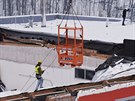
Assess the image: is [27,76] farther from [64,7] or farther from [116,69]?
[64,7]

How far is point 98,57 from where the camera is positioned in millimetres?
15648

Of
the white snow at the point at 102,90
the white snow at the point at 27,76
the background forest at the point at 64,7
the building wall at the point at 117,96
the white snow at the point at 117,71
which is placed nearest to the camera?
the white snow at the point at 102,90

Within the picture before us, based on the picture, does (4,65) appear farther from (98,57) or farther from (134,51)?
(134,51)

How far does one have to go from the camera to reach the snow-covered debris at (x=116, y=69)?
9.27 m

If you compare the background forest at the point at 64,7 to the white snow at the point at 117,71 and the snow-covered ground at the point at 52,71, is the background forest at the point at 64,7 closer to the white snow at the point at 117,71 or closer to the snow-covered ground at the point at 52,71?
the snow-covered ground at the point at 52,71

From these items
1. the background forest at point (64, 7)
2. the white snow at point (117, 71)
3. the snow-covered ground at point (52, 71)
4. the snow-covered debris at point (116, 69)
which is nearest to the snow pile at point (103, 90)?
the snow-covered debris at point (116, 69)

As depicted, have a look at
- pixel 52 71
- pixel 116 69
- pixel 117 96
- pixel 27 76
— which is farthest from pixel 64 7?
pixel 117 96

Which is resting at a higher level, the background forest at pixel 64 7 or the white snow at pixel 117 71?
the background forest at pixel 64 7

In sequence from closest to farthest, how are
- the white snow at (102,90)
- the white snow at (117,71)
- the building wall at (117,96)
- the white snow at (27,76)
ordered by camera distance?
the white snow at (102,90) → the building wall at (117,96) → the white snow at (117,71) → the white snow at (27,76)

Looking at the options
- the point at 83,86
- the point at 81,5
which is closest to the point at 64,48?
the point at 83,86

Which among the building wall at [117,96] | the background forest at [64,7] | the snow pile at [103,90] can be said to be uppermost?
the background forest at [64,7]

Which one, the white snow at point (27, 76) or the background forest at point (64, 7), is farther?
the background forest at point (64, 7)

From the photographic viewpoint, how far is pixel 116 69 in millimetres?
9938

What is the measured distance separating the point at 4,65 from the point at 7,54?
768 millimetres
